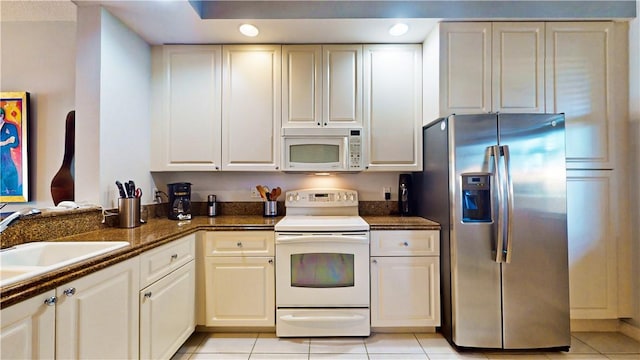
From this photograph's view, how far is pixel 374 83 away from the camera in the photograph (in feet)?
8.40

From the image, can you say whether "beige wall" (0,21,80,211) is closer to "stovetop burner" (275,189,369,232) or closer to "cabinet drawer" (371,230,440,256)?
"stovetop burner" (275,189,369,232)

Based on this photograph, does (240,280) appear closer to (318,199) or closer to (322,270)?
(322,270)

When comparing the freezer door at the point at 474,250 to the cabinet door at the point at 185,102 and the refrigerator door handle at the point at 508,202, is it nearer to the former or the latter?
the refrigerator door handle at the point at 508,202

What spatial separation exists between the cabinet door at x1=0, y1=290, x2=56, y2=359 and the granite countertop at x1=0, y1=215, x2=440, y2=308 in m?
0.03

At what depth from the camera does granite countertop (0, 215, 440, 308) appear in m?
0.95

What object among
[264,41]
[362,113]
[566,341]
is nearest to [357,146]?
[362,113]

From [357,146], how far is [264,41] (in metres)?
1.16

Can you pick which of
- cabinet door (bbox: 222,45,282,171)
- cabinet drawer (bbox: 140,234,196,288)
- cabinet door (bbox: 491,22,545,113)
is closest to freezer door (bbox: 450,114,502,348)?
cabinet door (bbox: 491,22,545,113)

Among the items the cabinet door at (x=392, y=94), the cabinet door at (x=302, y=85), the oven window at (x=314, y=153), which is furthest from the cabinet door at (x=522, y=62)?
the cabinet door at (x=302, y=85)

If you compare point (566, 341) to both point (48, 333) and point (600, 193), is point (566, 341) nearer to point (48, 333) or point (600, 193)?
point (600, 193)

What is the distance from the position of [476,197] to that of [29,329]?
7.37 feet

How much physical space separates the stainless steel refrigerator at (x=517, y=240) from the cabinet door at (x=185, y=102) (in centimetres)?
191

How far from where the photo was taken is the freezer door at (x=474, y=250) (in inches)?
78.5

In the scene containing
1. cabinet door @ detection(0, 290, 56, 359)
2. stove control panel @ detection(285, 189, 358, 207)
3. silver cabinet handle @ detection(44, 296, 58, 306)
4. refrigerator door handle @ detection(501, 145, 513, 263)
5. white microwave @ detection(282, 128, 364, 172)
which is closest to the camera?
cabinet door @ detection(0, 290, 56, 359)
